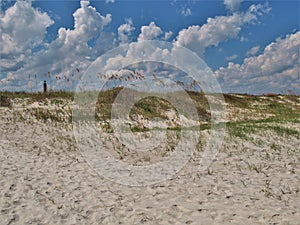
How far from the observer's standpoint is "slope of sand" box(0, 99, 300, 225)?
6754mm

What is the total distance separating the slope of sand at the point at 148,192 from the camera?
6754 millimetres

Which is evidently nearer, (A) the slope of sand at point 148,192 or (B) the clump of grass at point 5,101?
(A) the slope of sand at point 148,192

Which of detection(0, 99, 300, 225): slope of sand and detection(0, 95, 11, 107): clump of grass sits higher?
detection(0, 95, 11, 107): clump of grass

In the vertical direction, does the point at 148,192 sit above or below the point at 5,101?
below

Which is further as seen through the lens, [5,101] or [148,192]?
[5,101]

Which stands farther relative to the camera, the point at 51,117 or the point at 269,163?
the point at 51,117

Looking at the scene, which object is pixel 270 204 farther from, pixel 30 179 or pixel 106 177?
pixel 30 179

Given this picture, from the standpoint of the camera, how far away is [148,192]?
844 cm

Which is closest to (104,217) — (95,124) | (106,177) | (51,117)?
(106,177)

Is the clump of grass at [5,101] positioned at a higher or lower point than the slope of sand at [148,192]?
higher

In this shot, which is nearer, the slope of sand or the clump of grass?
the slope of sand

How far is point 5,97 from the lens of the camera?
22875mm

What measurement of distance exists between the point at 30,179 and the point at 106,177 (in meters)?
2.21

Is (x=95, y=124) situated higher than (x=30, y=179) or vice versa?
(x=95, y=124)
